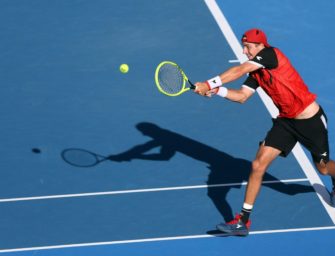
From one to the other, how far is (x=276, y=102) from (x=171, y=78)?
57.1 inches

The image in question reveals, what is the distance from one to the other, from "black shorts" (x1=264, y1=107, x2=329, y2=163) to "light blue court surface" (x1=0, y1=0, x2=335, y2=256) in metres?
1.07

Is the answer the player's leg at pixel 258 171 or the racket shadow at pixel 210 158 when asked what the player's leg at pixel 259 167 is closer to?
the player's leg at pixel 258 171

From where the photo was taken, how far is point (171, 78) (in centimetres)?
1262

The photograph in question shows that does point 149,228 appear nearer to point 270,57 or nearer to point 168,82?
point 168,82

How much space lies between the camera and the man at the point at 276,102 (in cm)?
1195

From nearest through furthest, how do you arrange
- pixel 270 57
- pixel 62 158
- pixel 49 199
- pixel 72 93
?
pixel 270 57 < pixel 49 199 < pixel 62 158 < pixel 72 93

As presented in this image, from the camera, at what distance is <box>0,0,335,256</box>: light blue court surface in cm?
1252

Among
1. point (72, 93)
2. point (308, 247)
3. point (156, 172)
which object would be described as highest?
point (72, 93)

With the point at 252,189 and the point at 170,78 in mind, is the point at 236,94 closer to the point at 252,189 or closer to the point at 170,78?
the point at 170,78

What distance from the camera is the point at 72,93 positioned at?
52.1ft

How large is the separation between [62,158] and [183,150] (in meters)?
1.86

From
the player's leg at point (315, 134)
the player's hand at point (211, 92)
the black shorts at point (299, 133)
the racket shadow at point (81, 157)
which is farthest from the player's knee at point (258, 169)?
the racket shadow at point (81, 157)

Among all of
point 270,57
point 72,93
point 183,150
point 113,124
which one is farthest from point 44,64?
point 270,57

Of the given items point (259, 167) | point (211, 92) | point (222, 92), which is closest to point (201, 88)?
point (211, 92)
